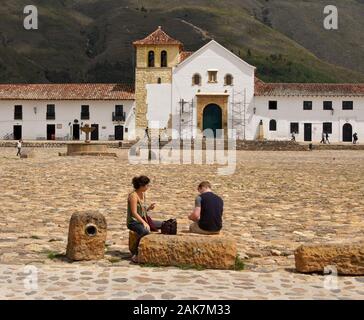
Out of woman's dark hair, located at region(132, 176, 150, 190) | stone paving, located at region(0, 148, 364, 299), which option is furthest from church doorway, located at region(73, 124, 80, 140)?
woman's dark hair, located at region(132, 176, 150, 190)

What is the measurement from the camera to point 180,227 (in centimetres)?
942

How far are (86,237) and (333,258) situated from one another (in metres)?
2.94

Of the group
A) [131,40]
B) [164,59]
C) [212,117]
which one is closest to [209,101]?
[212,117]

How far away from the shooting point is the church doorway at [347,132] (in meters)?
50.7

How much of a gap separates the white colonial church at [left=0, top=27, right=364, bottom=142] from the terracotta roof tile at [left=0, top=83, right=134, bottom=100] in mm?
90

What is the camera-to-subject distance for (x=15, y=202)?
1229 centimetres

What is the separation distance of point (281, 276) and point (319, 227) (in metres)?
3.39

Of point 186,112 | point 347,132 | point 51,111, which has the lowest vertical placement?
point 347,132

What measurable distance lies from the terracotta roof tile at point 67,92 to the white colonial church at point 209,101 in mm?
90

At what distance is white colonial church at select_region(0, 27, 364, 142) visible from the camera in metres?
49.4

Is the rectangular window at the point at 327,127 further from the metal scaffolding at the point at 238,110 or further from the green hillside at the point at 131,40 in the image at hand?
the green hillside at the point at 131,40

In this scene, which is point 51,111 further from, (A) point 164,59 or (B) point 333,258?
(B) point 333,258

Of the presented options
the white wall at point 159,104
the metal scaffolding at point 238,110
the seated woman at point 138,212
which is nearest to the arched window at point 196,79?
the white wall at point 159,104
